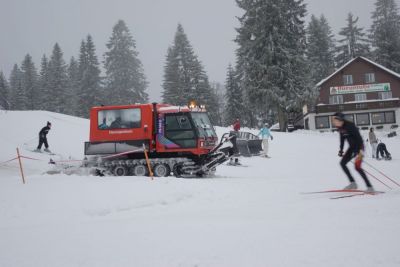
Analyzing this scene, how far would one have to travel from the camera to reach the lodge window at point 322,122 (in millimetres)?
52031

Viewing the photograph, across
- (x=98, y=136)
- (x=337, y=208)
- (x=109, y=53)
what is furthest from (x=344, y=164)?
(x=109, y=53)

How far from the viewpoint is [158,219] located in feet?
22.0

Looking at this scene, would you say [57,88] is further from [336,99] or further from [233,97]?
[336,99]

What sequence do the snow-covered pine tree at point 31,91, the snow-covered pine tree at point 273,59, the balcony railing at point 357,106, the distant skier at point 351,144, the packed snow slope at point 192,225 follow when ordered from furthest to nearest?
the snow-covered pine tree at point 31,91, the balcony railing at point 357,106, the snow-covered pine tree at point 273,59, the distant skier at point 351,144, the packed snow slope at point 192,225

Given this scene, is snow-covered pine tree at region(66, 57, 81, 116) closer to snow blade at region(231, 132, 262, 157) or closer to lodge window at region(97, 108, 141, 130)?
snow blade at region(231, 132, 262, 157)

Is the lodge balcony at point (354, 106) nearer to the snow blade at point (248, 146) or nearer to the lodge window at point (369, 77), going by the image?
the lodge window at point (369, 77)

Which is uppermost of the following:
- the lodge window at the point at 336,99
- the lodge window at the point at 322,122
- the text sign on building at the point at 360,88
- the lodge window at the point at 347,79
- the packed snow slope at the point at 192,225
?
the lodge window at the point at 347,79

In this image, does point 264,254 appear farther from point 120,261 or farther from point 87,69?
point 87,69

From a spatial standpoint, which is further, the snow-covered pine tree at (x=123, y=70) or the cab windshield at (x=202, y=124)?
the snow-covered pine tree at (x=123, y=70)

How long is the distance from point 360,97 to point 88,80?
40.1m

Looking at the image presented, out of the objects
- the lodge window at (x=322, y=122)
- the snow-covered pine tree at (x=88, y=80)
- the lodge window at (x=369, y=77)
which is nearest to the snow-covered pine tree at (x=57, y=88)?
the snow-covered pine tree at (x=88, y=80)

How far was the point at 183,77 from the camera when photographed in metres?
51.9

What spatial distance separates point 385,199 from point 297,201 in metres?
1.66

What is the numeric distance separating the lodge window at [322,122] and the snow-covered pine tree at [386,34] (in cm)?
1559
